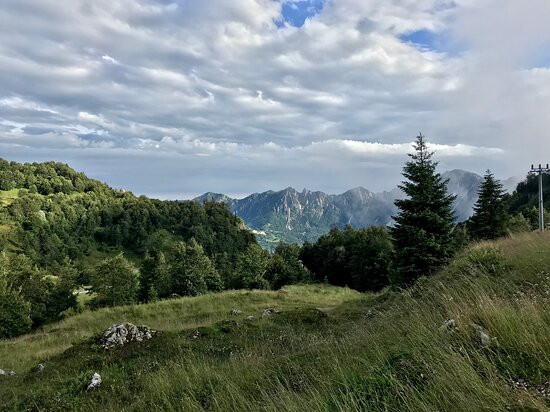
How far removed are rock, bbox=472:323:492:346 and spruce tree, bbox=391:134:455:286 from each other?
72.0ft

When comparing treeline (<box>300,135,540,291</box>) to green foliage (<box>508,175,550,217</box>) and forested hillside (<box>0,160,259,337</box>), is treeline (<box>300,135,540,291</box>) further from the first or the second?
green foliage (<box>508,175,550,217</box>)

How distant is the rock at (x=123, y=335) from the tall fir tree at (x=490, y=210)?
43154 mm

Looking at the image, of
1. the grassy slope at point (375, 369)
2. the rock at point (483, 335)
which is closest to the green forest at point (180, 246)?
the grassy slope at point (375, 369)

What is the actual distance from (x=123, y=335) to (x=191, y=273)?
169 feet

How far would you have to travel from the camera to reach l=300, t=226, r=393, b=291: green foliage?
70188 millimetres

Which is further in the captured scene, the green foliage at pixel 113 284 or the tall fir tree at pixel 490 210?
the green foliage at pixel 113 284

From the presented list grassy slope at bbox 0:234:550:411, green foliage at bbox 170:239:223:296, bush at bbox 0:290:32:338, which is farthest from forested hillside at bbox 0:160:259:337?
grassy slope at bbox 0:234:550:411

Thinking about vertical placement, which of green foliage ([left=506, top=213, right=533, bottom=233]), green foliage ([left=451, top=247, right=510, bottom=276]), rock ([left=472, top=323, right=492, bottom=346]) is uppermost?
rock ([left=472, top=323, right=492, bottom=346])

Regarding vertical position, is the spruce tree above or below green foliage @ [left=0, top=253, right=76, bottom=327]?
above

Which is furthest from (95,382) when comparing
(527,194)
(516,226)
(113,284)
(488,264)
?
(527,194)

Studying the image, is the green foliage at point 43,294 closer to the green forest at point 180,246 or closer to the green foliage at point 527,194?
the green forest at point 180,246

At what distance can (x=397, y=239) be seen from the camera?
92.6ft

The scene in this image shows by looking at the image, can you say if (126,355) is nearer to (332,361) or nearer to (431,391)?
(332,361)

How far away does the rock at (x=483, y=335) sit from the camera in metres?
4.36
